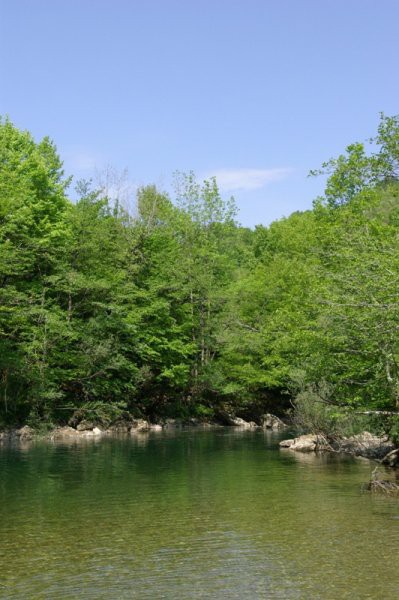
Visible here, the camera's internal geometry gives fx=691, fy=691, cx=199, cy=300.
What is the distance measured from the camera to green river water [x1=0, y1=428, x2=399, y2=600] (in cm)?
1255

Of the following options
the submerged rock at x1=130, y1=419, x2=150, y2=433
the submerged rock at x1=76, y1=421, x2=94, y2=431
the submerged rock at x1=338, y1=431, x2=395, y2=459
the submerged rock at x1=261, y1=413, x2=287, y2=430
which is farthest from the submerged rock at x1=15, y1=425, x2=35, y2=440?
the submerged rock at x1=261, y1=413, x2=287, y2=430

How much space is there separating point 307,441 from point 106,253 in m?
27.3

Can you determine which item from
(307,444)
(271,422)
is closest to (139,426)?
(271,422)

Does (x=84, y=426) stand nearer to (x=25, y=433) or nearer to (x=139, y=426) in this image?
(x=139, y=426)

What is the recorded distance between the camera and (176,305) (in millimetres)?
61469

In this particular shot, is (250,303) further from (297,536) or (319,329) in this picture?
(297,536)

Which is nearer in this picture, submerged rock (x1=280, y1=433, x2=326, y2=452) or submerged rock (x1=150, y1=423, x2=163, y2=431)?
submerged rock (x1=280, y1=433, x2=326, y2=452)

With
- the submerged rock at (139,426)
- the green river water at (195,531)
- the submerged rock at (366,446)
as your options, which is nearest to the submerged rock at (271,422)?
the submerged rock at (139,426)

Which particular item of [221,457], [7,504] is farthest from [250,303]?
[7,504]

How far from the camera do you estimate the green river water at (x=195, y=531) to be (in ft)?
41.2

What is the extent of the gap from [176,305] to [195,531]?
147ft

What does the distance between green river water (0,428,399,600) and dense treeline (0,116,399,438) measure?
19.1 feet

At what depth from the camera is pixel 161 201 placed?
68375 millimetres

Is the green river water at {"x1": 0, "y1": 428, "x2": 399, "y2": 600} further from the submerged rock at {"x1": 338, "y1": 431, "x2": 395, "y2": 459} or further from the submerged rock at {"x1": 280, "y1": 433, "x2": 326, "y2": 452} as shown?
the submerged rock at {"x1": 280, "y1": 433, "x2": 326, "y2": 452}
